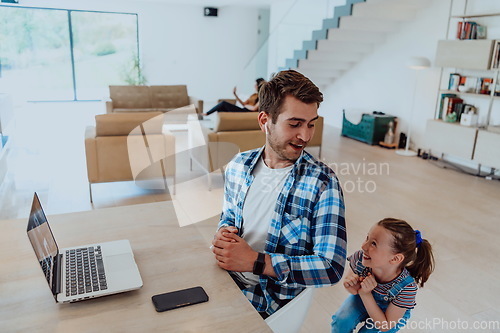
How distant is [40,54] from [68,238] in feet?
34.1

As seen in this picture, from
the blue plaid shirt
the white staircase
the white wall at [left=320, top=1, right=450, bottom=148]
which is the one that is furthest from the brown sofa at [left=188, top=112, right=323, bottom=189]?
the white wall at [left=320, top=1, right=450, bottom=148]

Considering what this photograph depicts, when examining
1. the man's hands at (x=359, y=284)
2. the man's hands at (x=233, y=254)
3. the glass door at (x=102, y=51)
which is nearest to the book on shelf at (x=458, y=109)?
the man's hands at (x=359, y=284)

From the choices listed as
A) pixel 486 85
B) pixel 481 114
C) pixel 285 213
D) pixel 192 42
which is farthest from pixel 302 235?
pixel 192 42

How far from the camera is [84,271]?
4.01 feet

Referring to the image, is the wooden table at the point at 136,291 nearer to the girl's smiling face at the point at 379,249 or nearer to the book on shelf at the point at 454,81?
the girl's smiling face at the point at 379,249

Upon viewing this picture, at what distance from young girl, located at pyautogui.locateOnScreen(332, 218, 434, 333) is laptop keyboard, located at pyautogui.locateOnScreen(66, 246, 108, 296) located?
0.87 meters

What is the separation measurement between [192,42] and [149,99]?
10.8ft

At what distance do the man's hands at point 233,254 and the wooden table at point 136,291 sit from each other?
0.11 feet

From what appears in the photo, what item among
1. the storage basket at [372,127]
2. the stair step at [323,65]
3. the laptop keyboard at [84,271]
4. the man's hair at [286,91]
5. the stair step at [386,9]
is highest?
the stair step at [386,9]

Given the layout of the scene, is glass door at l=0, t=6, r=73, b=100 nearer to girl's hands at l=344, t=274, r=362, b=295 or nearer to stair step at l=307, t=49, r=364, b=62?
stair step at l=307, t=49, r=364, b=62

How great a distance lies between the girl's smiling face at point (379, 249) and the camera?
1519 millimetres

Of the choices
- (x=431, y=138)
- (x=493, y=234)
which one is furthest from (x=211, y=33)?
(x=493, y=234)

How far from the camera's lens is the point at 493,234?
3.52m

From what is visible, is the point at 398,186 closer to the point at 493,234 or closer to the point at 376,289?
the point at 493,234
